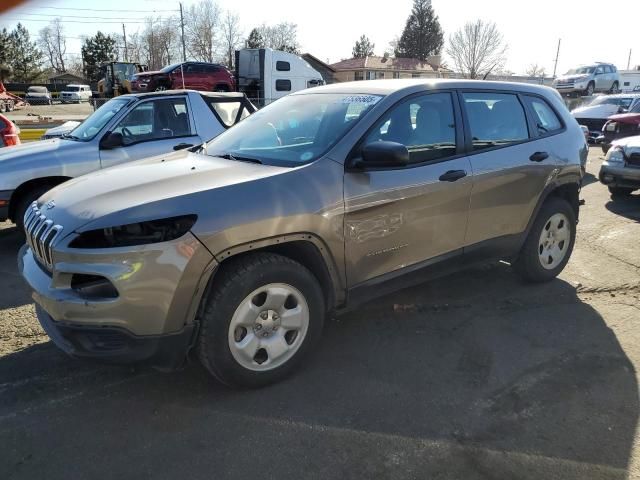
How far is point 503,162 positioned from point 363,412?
2.35m

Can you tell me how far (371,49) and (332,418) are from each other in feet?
318

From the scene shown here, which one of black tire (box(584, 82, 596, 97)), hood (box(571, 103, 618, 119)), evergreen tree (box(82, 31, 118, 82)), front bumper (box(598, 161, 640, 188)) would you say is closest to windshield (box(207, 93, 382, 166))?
front bumper (box(598, 161, 640, 188))

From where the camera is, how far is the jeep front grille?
2.68 meters

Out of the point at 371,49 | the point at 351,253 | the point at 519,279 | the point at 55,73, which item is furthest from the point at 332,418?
the point at 55,73

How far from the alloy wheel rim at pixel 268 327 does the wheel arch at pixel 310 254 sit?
0.21m

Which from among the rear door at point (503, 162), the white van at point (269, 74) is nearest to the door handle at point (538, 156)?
the rear door at point (503, 162)

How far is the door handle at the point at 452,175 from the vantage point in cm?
361

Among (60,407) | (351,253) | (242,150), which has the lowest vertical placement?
(60,407)

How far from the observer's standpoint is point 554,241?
475cm

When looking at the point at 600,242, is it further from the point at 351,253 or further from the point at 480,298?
the point at 351,253

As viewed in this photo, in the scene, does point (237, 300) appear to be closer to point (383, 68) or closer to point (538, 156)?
point (538, 156)

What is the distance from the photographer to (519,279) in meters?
4.84

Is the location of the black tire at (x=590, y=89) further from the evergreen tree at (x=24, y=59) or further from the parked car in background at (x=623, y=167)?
the evergreen tree at (x=24, y=59)

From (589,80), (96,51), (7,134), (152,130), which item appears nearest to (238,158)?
(152,130)
